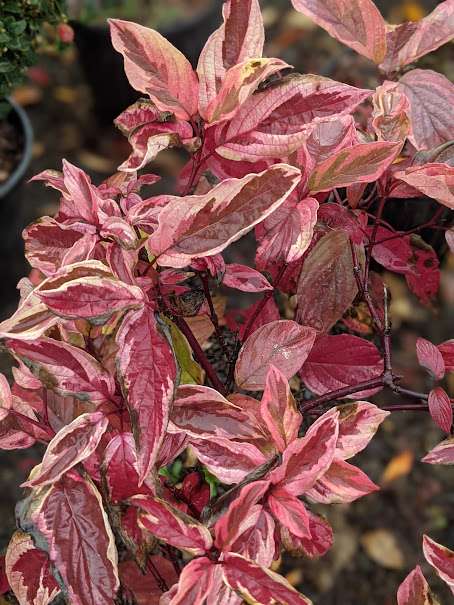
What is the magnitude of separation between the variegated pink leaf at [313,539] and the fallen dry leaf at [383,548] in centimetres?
91

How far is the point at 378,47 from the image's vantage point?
0.93 m

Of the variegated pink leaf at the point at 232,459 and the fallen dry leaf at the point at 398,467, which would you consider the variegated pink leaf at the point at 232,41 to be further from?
the fallen dry leaf at the point at 398,467

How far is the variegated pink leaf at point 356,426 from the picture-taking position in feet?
2.34

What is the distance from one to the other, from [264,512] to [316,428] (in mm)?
95

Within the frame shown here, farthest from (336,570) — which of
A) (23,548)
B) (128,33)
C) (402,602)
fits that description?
(128,33)

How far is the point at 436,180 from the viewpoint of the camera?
722 mm

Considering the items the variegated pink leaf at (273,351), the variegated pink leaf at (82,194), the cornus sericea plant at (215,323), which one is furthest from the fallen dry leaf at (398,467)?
the variegated pink leaf at (82,194)

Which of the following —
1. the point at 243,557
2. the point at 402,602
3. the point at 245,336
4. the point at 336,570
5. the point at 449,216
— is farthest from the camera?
the point at 336,570

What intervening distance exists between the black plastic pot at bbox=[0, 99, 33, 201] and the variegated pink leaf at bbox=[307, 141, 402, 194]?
1.08 metres

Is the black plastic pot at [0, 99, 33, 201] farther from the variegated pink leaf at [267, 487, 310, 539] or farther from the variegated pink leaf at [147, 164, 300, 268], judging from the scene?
the variegated pink leaf at [267, 487, 310, 539]

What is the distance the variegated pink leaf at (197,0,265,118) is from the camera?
77 centimetres

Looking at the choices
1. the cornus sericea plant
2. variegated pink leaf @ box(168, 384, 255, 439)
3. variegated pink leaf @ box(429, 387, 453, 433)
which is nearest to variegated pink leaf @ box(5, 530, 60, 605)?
the cornus sericea plant


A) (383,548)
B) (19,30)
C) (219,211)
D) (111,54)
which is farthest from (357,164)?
(111,54)

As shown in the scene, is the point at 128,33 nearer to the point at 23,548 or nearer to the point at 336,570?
the point at 23,548
